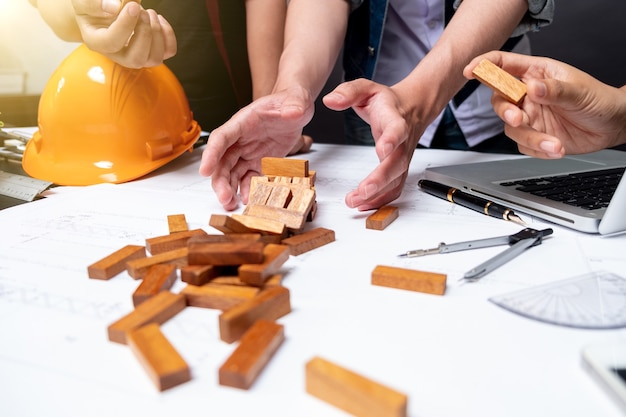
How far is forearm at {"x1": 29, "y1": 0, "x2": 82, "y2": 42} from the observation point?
115 centimetres

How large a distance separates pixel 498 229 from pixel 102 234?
63 centimetres

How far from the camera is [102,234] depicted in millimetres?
822

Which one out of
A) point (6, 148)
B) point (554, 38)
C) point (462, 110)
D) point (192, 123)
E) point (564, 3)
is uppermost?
point (564, 3)

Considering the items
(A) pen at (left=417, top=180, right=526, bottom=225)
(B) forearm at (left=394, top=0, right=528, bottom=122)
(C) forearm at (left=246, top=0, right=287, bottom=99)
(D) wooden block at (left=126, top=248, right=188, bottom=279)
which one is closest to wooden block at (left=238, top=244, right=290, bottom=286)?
(D) wooden block at (left=126, top=248, right=188, bottom=279)

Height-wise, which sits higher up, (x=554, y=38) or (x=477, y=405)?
(x=554, y=38)

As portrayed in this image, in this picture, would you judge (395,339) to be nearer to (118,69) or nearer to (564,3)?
(118,69)

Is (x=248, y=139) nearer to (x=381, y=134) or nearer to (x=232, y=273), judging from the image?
(x=381, y=134)

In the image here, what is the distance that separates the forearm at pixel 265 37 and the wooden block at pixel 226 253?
95 cm

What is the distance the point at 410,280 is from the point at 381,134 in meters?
0.35

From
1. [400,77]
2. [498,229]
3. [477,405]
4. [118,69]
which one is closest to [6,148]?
[118,69]

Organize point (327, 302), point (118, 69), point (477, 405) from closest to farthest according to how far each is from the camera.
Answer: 1. point (477, 405)
2. point (327, 302)
3. point (118, 69)

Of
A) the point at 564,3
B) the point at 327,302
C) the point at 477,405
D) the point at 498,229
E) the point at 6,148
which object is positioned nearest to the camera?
the point at 477,405

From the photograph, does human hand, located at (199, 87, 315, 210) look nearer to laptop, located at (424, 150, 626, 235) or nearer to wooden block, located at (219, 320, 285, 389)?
laptop, located at (424, 150, 626, 235)

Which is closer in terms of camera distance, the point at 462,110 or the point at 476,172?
the point at 476,172
